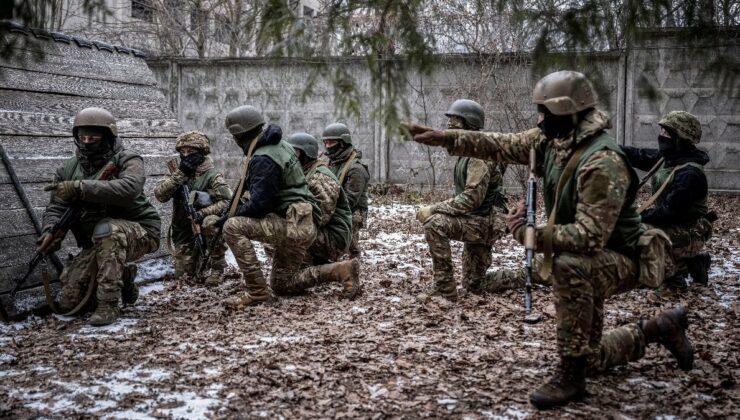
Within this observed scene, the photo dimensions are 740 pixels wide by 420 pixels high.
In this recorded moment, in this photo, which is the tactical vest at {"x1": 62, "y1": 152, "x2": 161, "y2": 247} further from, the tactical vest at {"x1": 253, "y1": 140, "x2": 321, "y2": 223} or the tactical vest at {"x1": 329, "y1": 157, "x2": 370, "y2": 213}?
the tactical vest at {"x1": 329, "y1": 157, "x2": 370, "y2": 213}

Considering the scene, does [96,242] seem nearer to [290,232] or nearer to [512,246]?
[290,232]

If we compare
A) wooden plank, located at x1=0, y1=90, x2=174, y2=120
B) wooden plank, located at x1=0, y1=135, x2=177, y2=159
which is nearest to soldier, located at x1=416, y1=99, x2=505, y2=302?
wooden plank, located at x1=0, y1=135, x2=177, y2=159

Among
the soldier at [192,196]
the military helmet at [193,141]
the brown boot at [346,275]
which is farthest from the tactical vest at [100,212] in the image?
the brown boot at [346,275]

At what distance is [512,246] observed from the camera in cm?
1044

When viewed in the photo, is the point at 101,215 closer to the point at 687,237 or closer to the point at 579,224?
the point at 579,224

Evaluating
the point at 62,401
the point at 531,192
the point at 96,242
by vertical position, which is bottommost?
the point at 62,401

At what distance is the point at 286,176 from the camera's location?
7.02m

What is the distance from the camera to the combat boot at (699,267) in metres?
7.44

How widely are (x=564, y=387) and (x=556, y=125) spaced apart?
162 cm

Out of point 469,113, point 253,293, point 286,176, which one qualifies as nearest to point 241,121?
point 286,176

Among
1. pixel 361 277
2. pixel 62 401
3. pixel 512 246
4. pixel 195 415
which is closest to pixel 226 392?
pixel 195 415

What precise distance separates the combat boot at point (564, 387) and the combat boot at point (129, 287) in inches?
168

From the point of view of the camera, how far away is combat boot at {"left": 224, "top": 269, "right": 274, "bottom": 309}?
696 centimetres

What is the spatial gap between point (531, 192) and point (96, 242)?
4.14 meters
